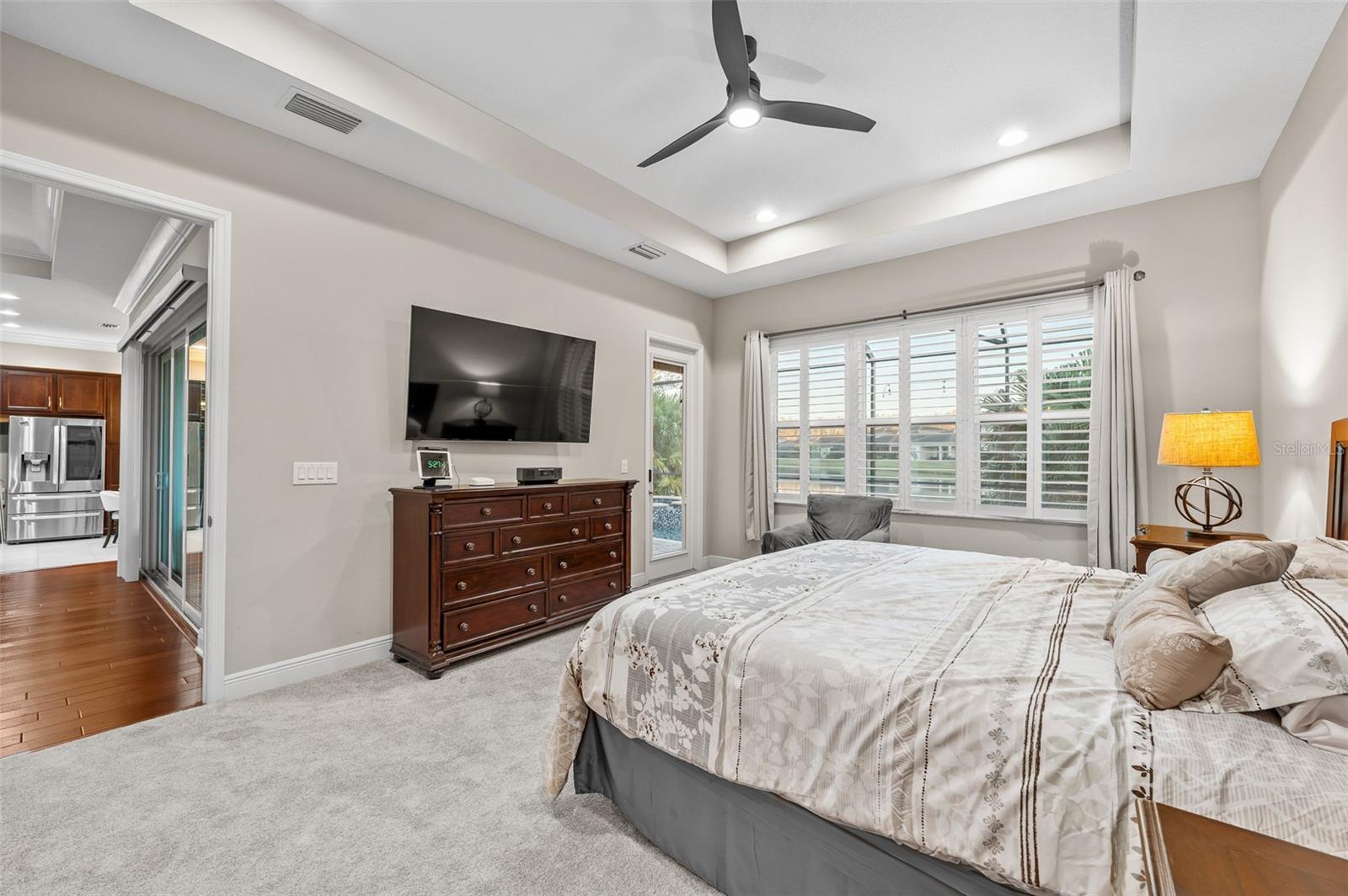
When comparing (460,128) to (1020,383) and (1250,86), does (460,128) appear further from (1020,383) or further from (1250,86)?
(1020,383)

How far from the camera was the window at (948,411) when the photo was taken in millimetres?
3982

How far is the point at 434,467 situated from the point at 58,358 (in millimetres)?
7937

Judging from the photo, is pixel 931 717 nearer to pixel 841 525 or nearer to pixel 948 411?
pixel 841 525

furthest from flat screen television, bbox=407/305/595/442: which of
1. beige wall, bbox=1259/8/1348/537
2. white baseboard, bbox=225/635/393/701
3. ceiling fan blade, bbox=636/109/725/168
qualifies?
beige wall, bbox=1259/8/1348/537

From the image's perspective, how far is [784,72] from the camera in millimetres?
2922

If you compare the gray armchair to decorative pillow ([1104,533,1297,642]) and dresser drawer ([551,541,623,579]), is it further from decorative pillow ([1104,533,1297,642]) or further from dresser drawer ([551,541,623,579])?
decorative pillow ([1104,533,1297,642])

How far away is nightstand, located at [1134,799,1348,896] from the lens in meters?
0.68

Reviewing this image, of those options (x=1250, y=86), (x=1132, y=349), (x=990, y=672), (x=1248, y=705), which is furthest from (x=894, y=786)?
(x=1132, y=349)

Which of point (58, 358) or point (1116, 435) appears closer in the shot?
point (1116, 435)

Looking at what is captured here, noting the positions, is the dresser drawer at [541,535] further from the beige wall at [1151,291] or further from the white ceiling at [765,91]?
the beige wall at [1151,291]

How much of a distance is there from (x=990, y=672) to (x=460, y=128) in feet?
11.3

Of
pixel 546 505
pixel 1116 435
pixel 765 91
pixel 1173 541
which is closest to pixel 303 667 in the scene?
pixel 546 505

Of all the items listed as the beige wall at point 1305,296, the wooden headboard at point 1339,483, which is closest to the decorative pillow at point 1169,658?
the wooden headboard at point 1339,483

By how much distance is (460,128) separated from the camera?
314cm
